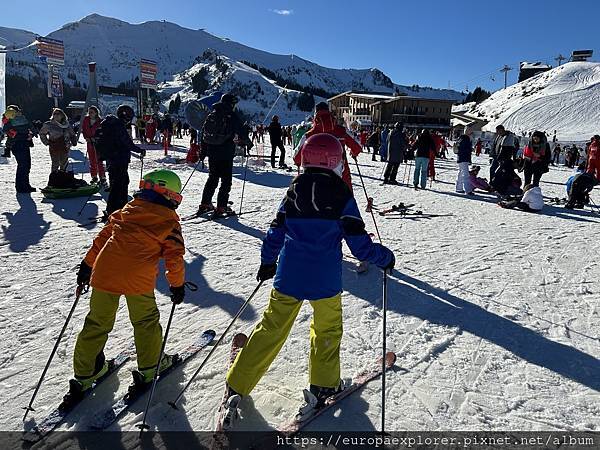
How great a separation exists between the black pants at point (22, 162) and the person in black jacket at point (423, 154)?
922 cm

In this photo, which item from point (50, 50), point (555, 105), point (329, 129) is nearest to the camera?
point (329, 129)

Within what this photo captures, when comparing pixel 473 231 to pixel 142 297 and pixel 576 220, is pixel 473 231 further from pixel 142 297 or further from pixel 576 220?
pixel 142 297

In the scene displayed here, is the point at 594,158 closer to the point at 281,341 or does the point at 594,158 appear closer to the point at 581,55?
the point at 281,341

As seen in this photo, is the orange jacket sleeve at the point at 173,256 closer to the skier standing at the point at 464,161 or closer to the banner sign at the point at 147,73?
the skier standing at the point at 464,161

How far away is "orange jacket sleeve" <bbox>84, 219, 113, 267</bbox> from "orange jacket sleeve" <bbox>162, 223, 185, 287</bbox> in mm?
400

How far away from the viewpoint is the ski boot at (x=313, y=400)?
7.86 feet

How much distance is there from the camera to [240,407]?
2.52m

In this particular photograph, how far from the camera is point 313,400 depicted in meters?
2.42

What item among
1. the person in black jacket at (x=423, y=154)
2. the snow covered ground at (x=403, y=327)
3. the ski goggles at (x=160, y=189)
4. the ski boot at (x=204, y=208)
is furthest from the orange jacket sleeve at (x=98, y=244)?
the person in black jacket at (x=423, y=154)

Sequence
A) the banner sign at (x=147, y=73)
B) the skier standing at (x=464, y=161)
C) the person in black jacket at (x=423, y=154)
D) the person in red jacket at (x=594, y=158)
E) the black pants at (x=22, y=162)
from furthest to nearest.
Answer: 1. the banner sign at (x=147, y=73)
2. the person in red jacket at (x=594, y=158)
3. the person in black jacket at (x=423, y=154)
4. the skier standing at (x=464, y=161)
5. the black pants at (x=22, y=162)

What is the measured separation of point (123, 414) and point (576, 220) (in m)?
8.51

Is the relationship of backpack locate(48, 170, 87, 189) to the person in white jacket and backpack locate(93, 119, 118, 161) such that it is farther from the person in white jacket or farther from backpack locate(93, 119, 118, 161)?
the person in white jacket

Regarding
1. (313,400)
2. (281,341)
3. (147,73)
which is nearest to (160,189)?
(281,341)

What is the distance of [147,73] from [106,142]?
27.3m
